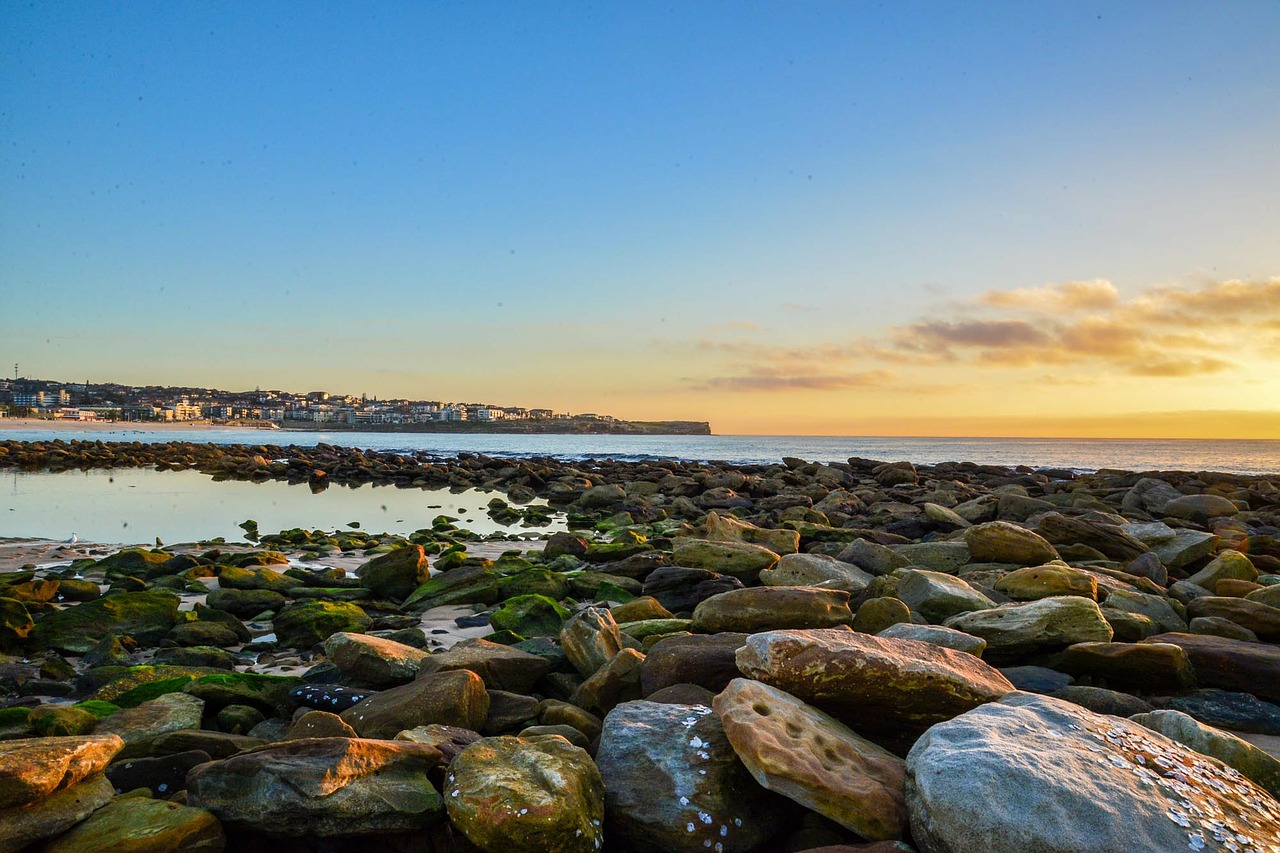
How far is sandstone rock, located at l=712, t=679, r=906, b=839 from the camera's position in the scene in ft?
9.34

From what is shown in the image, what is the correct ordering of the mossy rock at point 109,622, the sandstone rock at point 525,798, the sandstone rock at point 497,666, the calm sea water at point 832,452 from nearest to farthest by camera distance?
the sandstone rock at point 525,798 < the sandstone rock at point 497,666 < the mossy rock at point 109,622 < the calm sea water at point 832,452

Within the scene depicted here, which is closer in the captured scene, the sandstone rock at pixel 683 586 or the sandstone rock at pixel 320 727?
the sandstone rock at pixel 320 727

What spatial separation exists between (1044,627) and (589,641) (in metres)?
2.89

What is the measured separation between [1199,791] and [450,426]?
404 feet

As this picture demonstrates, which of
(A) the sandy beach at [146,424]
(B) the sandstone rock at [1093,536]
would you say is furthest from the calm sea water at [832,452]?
(B) the sandstone rock at [1093,536]

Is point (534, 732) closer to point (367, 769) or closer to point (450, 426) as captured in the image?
point (367, 769)

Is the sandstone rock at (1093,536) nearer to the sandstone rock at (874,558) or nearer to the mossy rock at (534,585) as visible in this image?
the sandstone rock at (874,558)

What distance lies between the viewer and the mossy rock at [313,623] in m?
6.58

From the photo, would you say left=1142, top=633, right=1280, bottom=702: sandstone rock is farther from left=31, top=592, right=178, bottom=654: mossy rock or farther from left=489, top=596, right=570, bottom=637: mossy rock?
left=31, top=592, right=178, bottom=654: mossy rock

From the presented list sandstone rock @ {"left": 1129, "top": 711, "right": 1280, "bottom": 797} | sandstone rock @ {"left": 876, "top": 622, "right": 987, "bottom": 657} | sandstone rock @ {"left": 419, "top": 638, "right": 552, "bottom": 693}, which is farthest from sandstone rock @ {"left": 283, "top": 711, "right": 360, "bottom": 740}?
sandstone rock @ {"left": 1129, "top": 711, "right": 1280, "bottom": 797}

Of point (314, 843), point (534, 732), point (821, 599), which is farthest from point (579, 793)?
point (821, 599)

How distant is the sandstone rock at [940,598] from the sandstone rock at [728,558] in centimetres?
245

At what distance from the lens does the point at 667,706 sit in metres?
3.71

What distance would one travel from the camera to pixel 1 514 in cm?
1656
